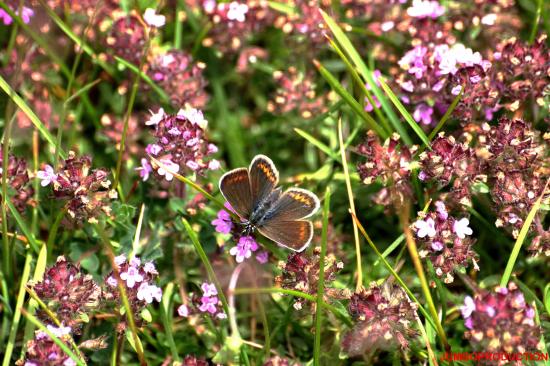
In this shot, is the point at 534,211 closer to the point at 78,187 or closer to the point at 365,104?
the point at 365,104

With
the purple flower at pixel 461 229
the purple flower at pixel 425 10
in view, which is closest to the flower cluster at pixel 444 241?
the purple flower at pixel 461 229

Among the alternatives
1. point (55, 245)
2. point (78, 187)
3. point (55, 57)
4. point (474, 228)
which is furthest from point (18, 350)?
point (474, 228)

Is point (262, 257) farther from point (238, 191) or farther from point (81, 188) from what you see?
point (81, 188)

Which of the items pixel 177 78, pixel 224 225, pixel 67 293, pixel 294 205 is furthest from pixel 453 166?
pixel 67 293

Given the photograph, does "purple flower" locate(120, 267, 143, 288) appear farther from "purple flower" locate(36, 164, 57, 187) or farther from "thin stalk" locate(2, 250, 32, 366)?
"purple flower" locate(36, 164, 57, 187)

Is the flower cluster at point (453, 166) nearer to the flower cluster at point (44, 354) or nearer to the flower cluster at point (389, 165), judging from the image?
the flower cluster at point (389, 165)

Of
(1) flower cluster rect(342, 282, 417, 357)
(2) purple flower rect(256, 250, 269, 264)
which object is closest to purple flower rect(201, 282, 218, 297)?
(2) purple flower rect(256, 250, 269, 264)
